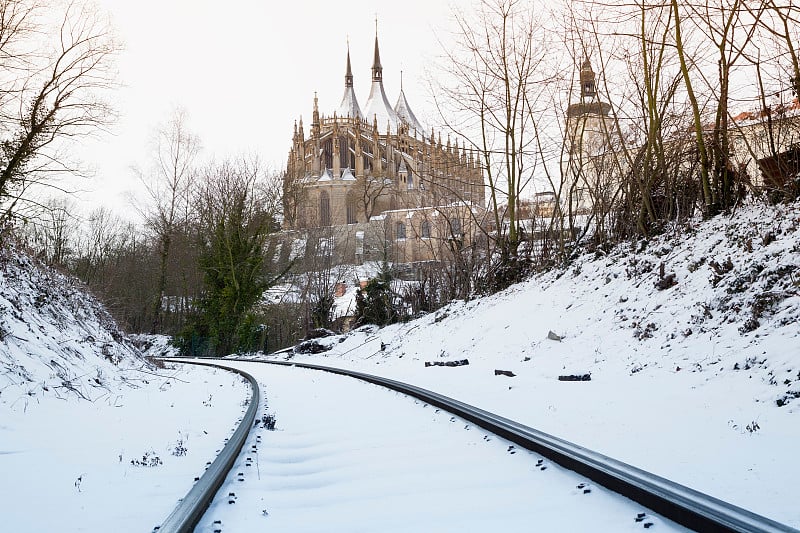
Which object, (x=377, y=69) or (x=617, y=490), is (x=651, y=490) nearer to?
(x=617, y=490)

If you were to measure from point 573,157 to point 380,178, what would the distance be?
68971 mm

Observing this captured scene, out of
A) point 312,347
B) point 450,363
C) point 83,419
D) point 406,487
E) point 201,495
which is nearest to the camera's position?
point 201,495

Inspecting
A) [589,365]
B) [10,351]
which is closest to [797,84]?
[589,365]

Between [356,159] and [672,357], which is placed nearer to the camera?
[672,357]

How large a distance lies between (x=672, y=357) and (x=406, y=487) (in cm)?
556

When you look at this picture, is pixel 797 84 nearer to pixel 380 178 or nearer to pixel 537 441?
pixel 537 441

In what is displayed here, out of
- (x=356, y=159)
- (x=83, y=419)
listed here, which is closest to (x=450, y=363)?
(x=83, y=419)

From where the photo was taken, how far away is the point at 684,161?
13.2 meters

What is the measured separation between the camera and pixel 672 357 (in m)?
8.09

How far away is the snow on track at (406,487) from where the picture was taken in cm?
291

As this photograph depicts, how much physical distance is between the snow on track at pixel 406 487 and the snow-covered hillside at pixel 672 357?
0.69 metres

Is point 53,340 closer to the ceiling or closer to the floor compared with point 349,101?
closer to the floor

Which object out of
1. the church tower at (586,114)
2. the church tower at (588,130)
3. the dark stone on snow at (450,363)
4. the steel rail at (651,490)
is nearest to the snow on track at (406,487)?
the steel rail at (651,490)

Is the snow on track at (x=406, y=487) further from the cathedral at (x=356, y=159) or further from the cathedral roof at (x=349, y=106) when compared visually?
the cathedral roof at (x=349, y=106)
